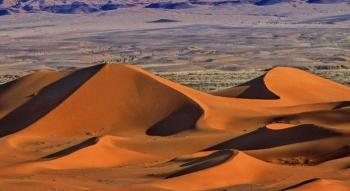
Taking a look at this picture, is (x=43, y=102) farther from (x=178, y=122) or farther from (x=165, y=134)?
(x=165, y=134)

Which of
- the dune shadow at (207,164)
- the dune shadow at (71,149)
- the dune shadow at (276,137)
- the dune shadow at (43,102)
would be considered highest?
the dune shadow at (207,164)

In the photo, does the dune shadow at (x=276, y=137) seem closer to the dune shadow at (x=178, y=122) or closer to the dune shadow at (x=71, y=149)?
the dune shadow at (x=71, y=149)

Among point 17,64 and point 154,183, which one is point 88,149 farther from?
point 17,64

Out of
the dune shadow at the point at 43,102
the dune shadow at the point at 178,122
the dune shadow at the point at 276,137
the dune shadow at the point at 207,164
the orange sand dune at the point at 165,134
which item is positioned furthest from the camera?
the dune shadow at the point at 43,102

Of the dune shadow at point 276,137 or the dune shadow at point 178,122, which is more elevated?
the dune shadow at point 276,137

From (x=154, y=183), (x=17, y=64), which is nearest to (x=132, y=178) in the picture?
(x=154, y=183)

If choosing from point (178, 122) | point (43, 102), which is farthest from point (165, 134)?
point (43, 102)

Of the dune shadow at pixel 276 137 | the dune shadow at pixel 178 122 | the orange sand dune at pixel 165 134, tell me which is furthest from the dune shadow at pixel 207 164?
the dune shadow at pixel 178 122

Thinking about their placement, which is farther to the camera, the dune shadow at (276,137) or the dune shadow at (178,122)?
the dune shadow at (178,122)
